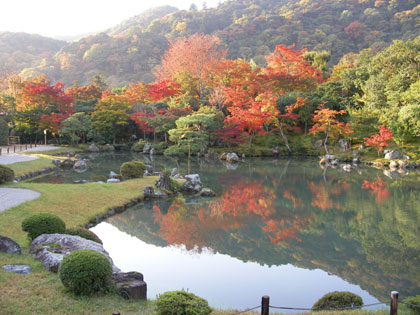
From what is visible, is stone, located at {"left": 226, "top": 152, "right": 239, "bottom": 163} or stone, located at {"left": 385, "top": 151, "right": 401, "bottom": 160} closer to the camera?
stone, located at {"left": 385, "top": 151, "right": 401, "bottom": 160}

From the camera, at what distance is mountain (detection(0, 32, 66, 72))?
7619 cm

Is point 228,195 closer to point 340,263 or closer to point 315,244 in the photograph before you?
point 315,244

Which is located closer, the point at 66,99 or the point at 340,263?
the point at 340,263

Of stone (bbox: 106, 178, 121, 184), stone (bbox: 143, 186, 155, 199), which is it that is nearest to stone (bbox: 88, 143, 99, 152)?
stone (bbox: 106, 178, 121, 184)

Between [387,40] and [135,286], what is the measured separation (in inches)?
2760

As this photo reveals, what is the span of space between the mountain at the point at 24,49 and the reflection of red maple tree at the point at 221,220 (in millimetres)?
72838

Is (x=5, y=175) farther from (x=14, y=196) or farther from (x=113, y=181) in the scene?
(x=113, y=181)

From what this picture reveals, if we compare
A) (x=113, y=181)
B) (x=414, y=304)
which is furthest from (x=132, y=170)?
(x=414, y=304)

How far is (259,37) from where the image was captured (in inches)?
2832

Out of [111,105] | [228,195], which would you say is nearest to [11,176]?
[228,195]

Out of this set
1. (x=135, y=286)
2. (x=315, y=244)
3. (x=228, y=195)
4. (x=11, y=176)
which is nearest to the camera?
(x=135, y=286)

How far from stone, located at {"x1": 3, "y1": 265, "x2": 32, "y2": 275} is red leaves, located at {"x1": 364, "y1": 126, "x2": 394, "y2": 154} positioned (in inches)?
974

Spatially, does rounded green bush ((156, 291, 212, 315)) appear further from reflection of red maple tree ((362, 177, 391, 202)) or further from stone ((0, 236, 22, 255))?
reflection of red maple tree ((362, 177, 391, 202))

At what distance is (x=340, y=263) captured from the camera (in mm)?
7828
